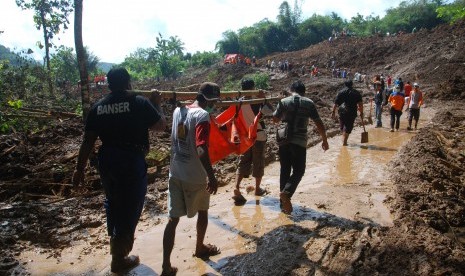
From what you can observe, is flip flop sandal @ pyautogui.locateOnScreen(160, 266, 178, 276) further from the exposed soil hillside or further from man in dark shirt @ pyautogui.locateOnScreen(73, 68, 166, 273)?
the exposed soil hillside

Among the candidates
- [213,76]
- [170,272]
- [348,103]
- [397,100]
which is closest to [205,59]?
[213,76]

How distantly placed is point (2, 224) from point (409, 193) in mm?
5566

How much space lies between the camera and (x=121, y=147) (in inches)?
134

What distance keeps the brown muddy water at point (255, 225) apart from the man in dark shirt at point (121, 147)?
597mm

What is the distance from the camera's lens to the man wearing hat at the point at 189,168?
3.34 metres

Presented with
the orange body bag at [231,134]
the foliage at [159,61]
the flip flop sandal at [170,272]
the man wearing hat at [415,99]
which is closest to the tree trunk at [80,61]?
the orange body bag at [231,134]

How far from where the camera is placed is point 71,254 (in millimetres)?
4219

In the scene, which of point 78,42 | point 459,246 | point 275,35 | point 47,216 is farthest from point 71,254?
point 275,35

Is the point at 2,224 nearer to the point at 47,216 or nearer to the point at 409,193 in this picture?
the point at 47,216

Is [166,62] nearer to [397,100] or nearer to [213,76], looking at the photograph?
[213,76]

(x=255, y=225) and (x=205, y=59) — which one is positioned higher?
(x=205, y=59)

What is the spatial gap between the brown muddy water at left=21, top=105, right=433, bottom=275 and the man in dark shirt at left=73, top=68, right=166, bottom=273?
1.96ft

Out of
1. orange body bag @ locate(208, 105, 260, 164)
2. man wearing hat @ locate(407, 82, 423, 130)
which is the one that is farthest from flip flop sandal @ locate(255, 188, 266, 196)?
man wearing hat @ locate(407, 82, 423, 130)

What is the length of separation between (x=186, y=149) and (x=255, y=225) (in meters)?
1.69
